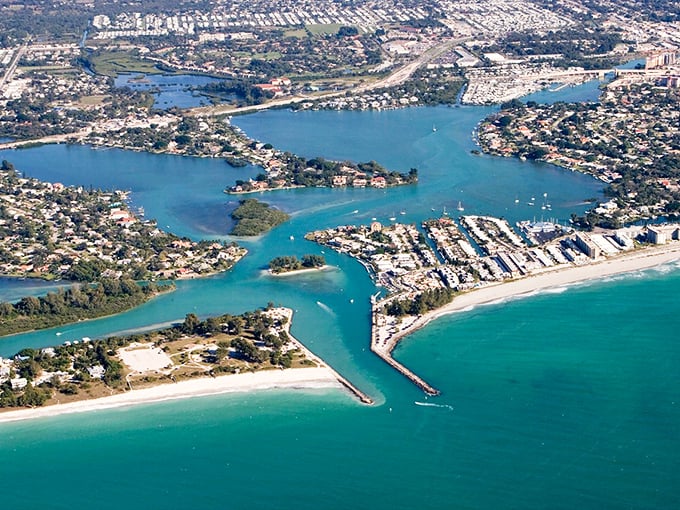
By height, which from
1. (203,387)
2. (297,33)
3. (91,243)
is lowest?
(91,243)

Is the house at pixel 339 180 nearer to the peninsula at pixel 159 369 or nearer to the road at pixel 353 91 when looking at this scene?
the road at pixel 353 91

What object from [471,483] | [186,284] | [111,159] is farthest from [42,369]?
[111,159]

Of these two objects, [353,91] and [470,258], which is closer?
[470,258]

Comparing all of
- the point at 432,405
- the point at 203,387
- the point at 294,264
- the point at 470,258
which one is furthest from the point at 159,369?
the point at 470,258

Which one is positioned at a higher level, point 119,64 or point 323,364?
point 119,64

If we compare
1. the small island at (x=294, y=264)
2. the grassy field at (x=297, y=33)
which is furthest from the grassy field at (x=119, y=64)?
the small island at (x=294, y=264)

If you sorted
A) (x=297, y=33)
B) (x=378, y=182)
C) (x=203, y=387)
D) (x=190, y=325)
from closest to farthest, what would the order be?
(x=203, y=387) < (x=190, y=325) < (x=378, y=182) < (x=297, y=33)

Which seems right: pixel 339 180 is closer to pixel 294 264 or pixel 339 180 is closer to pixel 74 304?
pixel 294 264

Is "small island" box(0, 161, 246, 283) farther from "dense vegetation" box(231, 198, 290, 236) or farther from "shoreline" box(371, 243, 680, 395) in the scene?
"shoreline" box(371, 243, 680, 395)
